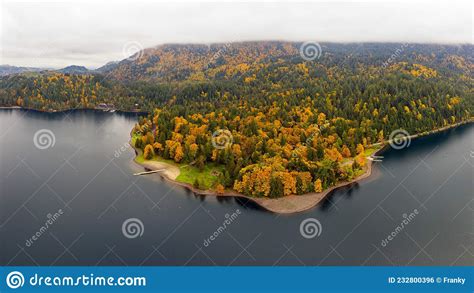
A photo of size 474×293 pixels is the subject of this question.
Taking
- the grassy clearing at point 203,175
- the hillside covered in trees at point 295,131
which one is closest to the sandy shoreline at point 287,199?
the hillside covered in trees at point 295,131

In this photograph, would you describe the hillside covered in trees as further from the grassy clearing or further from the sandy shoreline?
the sandy shoreline

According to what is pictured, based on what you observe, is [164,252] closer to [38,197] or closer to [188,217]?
[188,217]

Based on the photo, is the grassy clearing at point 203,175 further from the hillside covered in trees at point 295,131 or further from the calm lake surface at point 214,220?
the calm lake surface at point 214,220

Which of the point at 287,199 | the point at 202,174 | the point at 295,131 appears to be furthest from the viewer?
the point at 295,131

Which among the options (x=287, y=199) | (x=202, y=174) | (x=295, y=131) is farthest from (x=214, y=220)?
(x=295, y=131)

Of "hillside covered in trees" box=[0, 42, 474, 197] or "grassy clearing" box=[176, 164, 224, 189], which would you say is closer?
"hillside covered in trees" box=[0, 42, 474, 197]

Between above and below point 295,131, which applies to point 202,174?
below

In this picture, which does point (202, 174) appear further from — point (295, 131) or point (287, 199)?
point (295, 131)

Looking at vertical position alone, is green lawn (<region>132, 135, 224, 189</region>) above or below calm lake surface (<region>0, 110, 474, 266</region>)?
above

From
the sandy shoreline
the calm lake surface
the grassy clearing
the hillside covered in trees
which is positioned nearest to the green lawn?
the grassy clearing
